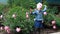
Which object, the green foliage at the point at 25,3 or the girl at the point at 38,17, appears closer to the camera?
the girl at the point at 38,17

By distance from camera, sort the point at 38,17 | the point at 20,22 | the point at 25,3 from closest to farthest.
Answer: the point at 20,22 < the point at 38,17 < the point at 25,3

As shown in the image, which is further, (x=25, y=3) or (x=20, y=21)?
(x=25, y=3)

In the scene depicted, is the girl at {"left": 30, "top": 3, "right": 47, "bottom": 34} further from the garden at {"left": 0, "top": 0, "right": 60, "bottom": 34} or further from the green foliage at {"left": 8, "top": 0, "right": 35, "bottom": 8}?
the green foliage at {"left": 8, "top": 0, "right": 35, "bottom": 8}

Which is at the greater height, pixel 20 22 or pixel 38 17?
pixel 38 17

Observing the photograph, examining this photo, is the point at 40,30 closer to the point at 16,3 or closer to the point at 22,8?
the point at 22,8

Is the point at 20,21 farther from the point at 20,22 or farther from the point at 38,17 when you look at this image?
the point at 38,17

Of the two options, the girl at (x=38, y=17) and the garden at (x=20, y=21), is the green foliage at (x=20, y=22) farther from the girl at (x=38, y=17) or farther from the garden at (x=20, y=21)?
the girl at (x=38, y=17)

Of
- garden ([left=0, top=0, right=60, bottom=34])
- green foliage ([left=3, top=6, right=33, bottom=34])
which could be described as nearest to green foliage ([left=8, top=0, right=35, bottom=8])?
garden ([left=0, top=0, right=60, bottom=34])

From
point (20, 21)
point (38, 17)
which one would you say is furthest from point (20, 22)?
point (38, 17)

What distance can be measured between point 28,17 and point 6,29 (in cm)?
77

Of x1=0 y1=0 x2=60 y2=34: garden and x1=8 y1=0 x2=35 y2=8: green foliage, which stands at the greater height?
x1=8 y1=0 x2=35 y2=8: green foliage

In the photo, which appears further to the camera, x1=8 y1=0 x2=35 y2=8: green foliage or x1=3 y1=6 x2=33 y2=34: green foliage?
x1=8 y1=0 x2=35 y2=8: green foliage

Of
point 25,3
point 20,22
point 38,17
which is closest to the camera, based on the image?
point 20,22

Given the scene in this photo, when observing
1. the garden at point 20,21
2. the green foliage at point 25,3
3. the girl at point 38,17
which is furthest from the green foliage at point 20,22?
the green foliage at point 25,3
